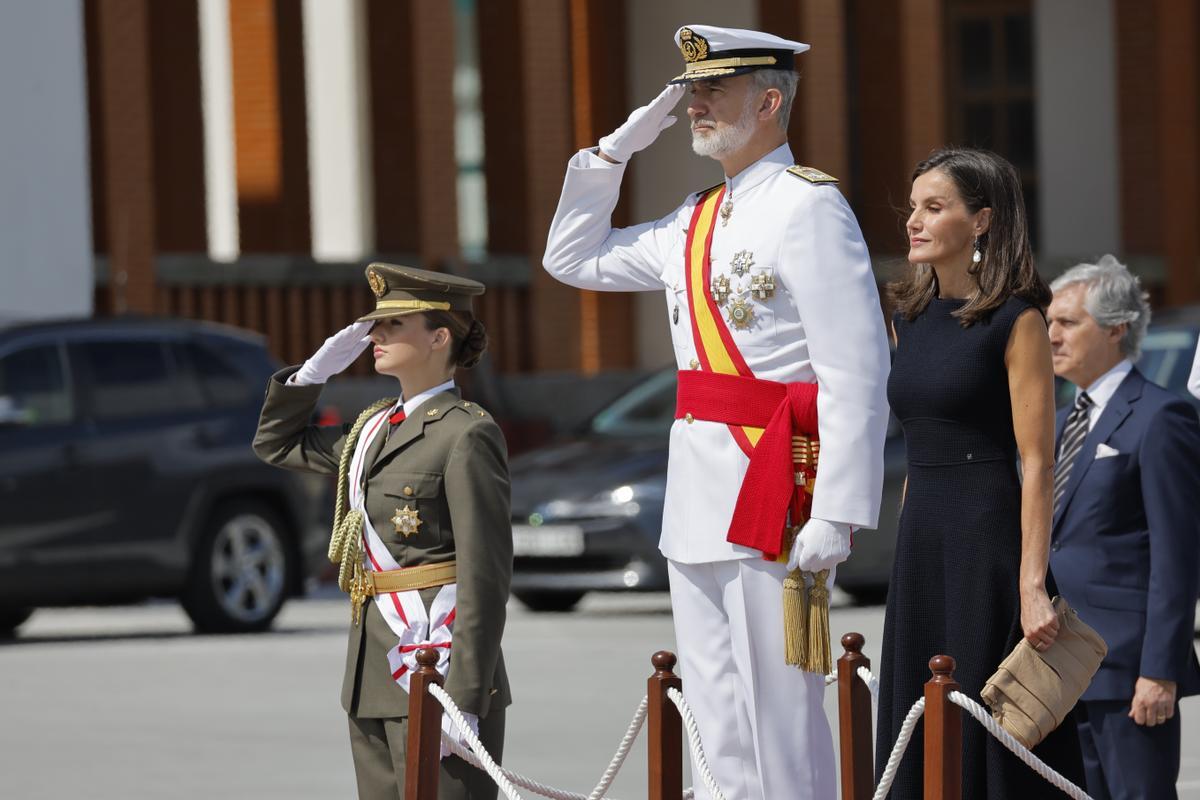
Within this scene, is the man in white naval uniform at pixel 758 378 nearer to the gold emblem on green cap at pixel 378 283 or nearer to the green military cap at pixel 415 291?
the green military cap at pixel 415 291

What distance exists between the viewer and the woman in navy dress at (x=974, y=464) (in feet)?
18.4

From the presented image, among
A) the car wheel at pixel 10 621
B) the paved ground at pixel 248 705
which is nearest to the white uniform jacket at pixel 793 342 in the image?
the paved ground at pixel 248 705

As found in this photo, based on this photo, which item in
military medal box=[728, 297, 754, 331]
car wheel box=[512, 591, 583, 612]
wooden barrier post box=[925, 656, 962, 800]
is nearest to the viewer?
wooden barrier post box=[925, 656, 962, 800]

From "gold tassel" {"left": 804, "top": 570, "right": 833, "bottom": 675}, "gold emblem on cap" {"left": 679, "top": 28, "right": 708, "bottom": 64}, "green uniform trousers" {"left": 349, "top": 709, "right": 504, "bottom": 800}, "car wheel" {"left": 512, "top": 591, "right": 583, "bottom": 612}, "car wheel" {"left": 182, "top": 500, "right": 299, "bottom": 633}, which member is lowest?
"car wheel" {"left": 512, "top": 591, "right": 583, "bottom": 612}

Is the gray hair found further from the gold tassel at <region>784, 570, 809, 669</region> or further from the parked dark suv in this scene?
the parked dark suv

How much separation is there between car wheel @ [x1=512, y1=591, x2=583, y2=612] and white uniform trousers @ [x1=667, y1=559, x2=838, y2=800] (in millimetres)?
9780

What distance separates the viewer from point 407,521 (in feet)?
18.9

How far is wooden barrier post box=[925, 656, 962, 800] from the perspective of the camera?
5.30 meters

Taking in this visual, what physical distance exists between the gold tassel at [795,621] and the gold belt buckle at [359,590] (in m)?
0.90

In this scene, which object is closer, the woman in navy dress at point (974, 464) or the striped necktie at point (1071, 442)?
the woman in navy dress at point (974, 464)

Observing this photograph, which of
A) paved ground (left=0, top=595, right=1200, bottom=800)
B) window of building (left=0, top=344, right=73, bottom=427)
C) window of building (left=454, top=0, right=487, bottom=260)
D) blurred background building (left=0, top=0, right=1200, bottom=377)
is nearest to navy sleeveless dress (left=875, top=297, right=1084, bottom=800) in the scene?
paved ground (left=0, top=595, right=1200, bottom=800)

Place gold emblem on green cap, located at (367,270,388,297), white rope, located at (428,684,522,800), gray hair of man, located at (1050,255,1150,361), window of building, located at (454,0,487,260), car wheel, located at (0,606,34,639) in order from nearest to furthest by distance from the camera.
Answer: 1. white rope, located at (428,684,522,800)
2. gold emblem on green cap, located at (367,270,388,297)
3. gray hair of man, located at (1050,255,1150,361)
4. car wheel, located at (0,606,34,639)
5. window of building, located at (454,0,487,260)

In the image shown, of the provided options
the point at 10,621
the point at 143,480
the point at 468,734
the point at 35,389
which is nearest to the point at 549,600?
the point at 143,480

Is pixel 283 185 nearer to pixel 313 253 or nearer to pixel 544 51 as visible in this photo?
pixel 313 253
